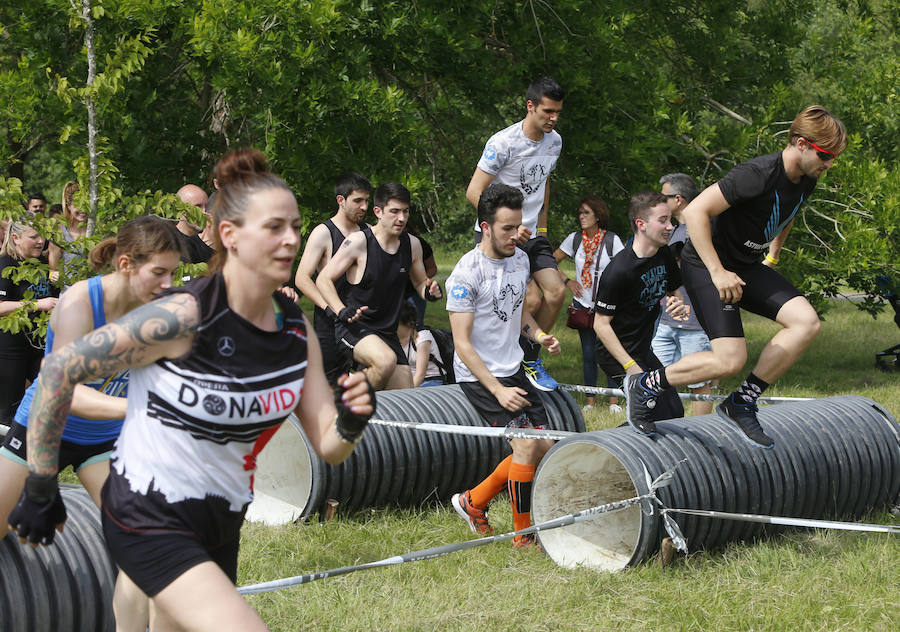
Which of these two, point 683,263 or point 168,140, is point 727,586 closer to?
point 683,263

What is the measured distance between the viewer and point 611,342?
Answer: 716 centimetres

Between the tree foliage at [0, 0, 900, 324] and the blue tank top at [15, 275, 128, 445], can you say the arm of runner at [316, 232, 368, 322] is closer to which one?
the tree foliage at [0, 0, 900, 324]

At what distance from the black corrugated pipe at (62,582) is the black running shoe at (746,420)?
373cm

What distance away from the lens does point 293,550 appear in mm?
6141

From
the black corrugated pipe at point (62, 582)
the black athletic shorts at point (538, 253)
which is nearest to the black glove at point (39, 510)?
the black corrugated pipe at point (62, 582)

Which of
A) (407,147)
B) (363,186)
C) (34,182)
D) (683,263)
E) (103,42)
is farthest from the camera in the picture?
(34,182)

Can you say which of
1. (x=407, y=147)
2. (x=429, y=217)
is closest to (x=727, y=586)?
(x=407, y=147)

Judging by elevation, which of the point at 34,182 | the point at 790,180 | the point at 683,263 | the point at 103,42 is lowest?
the point at 34,182

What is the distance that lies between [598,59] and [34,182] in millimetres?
29799

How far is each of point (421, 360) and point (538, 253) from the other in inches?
85.5

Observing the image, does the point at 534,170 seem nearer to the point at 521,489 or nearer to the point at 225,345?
the point at 521,489

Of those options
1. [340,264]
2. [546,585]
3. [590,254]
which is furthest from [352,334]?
[590,254]

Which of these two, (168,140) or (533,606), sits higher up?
(168,140)

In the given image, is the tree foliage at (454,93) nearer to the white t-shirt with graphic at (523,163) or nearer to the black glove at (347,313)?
the black glove at (347,313)
